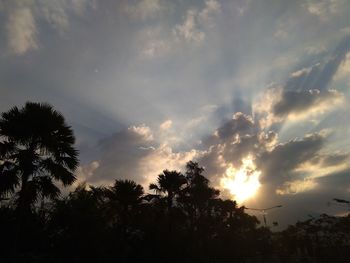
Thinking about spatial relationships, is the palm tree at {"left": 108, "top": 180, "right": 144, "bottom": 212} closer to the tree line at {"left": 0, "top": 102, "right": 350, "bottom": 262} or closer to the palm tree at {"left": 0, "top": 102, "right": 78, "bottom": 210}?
the tree line at {"left": 0, "top": 102, "right": 350, "bottom": 262}

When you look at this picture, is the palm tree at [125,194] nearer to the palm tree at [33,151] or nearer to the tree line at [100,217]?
the tree line at [100,217]

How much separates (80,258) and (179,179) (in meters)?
16.8

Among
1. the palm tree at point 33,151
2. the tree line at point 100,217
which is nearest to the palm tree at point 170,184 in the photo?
the tree line at point 100,217

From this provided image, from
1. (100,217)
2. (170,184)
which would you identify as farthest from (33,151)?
(170,184)

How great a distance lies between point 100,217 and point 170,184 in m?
14.3

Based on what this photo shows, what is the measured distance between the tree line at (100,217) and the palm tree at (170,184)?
0.10 metres

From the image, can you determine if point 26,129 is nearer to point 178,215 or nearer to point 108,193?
point 108,193

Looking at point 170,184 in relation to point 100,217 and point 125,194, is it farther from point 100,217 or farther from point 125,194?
point 100,217

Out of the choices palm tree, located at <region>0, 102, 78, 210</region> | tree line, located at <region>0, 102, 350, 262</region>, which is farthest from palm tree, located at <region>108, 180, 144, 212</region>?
palm tree, located at <region>0, 102, 78, 210</region>

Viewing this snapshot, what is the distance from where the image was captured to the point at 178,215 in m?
36.5

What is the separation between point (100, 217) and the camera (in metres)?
22.8

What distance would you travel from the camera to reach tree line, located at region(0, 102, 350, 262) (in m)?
17.5

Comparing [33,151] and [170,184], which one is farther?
[170,184]

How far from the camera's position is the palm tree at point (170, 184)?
36.1m
